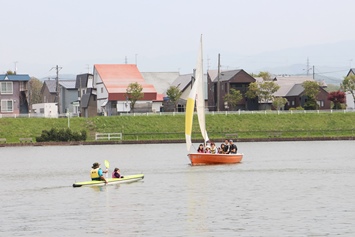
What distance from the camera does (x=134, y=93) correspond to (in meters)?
117

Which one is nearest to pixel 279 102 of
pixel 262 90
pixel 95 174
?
pixel 262 90

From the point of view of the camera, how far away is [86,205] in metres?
38.1

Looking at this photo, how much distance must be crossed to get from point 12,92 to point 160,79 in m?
32.4

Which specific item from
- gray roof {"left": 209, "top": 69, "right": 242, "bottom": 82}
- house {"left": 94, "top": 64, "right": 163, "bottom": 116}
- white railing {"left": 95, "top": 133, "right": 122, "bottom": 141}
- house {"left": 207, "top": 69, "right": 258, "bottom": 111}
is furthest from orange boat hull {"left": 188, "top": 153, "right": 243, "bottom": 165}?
gray roof {"left": 209, "top": 69, "right": 242, "bottom": 82}

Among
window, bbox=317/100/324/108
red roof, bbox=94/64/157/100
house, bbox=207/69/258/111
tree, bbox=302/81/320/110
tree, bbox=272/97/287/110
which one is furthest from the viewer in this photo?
house, bbox=207/69/258/111

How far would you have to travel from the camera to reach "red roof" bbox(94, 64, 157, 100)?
121m

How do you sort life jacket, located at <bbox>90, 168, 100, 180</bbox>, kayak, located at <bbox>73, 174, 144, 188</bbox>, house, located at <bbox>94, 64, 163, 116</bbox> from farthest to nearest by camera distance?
house, located at <bbox>94, 64, 163, 116</bbox> → life jacket, located at <bbox>90, 168, 100, 180</bbox> → kayak, located at <bbox>73, 174, 144, 188</bbox>

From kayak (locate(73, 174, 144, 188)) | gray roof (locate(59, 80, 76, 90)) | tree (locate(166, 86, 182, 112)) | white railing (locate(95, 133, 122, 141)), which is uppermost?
gray roof (locate(59, 80, 76, 90))

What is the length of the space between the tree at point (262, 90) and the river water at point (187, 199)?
5599 centimetres

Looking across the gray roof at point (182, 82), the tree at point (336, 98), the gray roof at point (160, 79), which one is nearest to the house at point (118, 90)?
the gray roof at point (182, 82)

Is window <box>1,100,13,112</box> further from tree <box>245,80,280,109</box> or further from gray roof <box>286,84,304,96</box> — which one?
gray roof <box>286,84,304,96</box>

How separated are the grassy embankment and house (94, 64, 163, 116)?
14786mm

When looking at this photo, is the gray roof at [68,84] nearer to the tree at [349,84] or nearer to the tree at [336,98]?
the tree at [336,98]

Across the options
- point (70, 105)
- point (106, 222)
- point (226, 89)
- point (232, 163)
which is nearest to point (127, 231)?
Answer: point (106, 222)
